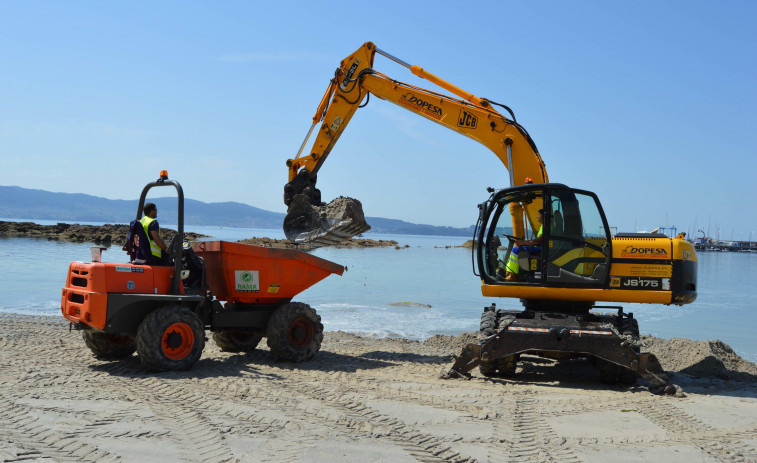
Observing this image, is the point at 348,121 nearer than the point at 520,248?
→ No

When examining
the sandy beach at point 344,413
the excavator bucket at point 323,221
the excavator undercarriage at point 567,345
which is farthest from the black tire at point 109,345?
the excavator bucket at point 323,221

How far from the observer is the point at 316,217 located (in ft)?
39.7

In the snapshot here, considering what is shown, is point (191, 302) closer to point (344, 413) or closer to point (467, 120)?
point (344, 413)

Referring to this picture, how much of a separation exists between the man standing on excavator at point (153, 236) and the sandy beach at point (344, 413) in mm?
1277

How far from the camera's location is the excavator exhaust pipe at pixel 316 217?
11.9 m

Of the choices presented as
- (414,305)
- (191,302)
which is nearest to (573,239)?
(191,302)

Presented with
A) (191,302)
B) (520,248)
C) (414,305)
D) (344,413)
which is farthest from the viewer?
(414,305)

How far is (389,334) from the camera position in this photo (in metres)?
12.9

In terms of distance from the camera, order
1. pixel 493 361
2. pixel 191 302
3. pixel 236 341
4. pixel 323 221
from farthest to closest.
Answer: pixel 323 221
pixel 236 341
pixel 493 361
pixel 191 302

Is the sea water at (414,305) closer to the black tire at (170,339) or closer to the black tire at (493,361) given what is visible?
the black tire at (493,361)

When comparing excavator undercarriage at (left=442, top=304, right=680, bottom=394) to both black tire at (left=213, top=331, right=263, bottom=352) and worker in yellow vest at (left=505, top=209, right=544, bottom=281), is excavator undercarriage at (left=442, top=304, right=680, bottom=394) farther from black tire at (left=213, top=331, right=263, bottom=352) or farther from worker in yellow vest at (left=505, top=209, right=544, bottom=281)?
black tire at (left=213, top=331, right=263, bottom=352)

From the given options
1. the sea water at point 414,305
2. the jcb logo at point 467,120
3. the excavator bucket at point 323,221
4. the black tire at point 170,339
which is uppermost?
the jcb logo at point 467,120

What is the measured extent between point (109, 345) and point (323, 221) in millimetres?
4659

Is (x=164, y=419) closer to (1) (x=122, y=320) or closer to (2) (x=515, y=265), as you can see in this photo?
(1) (x=122, y=320)
